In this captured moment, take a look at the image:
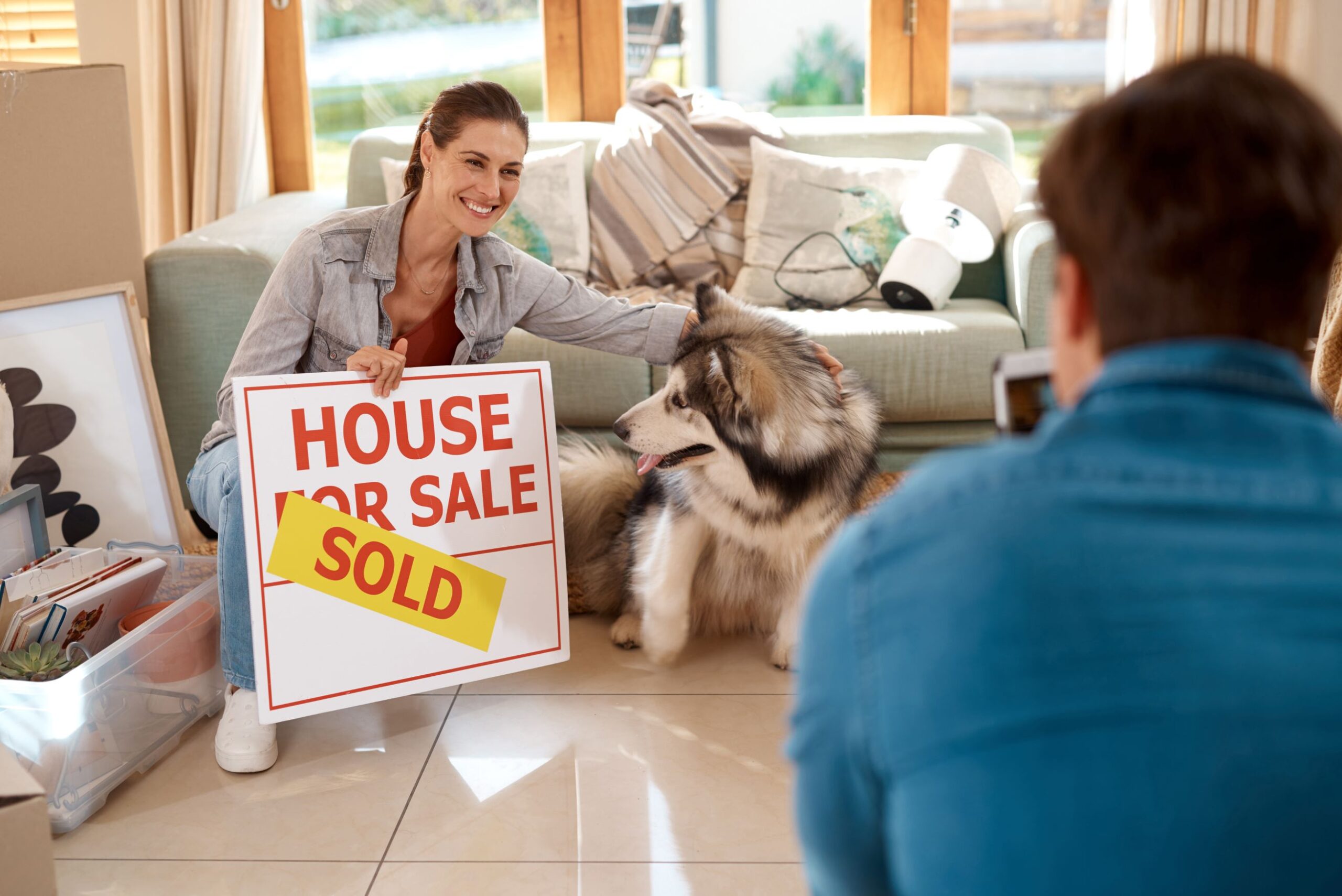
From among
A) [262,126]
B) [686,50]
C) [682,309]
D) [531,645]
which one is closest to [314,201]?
[262,126]

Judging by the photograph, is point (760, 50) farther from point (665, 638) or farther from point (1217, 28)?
point (665, 638)

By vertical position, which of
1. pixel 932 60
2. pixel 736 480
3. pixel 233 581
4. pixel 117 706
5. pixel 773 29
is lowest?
pixel 117 706

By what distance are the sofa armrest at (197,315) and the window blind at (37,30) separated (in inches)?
62.2

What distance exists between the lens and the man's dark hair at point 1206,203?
51cm

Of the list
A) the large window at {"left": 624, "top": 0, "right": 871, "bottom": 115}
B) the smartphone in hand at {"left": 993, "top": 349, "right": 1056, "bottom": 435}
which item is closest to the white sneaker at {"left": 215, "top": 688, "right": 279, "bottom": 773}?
the smartphone in hand at {"left": 993, "top": 349, "right": 1056, "bottom": 435}

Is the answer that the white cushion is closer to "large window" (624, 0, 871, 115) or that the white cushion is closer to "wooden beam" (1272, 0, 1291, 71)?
"large window" (624, 0, 871, 115)

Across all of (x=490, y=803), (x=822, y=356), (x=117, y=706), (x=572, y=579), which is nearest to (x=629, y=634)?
(x=572, y=579)

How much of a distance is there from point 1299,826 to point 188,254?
257cm

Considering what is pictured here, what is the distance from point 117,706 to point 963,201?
234 centimetres

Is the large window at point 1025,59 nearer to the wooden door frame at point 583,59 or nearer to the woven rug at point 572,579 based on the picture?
the wooden door frame at point 583,59

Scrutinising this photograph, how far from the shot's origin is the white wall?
3648 mm

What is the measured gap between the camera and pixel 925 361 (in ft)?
8.68

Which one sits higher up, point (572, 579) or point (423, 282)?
point (423, 282)

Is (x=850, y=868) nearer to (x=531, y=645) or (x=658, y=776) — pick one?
(x=658, y=776)
